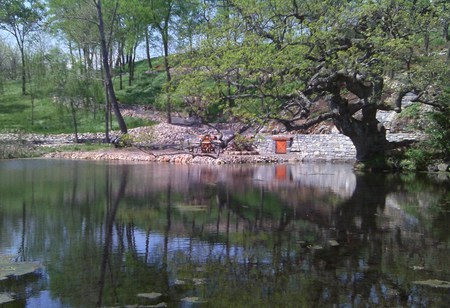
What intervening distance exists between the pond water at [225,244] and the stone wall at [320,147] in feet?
34.9

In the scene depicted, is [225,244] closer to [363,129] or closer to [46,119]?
[363,129]

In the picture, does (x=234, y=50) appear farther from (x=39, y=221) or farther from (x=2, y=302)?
(x=2, y=302)

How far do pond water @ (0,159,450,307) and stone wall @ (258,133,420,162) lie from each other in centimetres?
1064

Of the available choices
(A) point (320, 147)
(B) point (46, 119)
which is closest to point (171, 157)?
(A) point (320, 147)

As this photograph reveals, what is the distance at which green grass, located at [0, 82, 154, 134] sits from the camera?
36.7 m

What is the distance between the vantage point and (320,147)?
88.7 feet

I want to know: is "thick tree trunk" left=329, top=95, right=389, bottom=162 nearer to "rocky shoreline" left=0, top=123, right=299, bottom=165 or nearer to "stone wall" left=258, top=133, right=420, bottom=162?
"stone wall" left=258, top=133, right=420, bottom=162

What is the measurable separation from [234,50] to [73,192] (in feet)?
27.6

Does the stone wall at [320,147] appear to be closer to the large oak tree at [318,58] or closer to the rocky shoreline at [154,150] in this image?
the rocky shoreline at [154,150]

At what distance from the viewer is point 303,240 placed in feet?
27.7

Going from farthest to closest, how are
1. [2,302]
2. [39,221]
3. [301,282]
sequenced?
[39,221]
[301,282]
[2,302]

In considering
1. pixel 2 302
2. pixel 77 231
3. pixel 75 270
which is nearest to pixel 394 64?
pixel 77 231

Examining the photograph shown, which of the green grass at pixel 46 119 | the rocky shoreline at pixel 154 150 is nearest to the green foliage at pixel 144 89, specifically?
the green grass at pixel 46 119

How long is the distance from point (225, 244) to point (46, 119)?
34048mm
